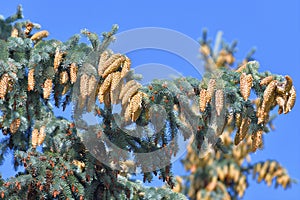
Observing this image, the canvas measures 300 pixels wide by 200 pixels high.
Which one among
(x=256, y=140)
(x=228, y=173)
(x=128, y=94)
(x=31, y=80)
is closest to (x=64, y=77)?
(x=31, y=80)

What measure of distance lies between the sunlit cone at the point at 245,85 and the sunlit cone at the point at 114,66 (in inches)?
28.9

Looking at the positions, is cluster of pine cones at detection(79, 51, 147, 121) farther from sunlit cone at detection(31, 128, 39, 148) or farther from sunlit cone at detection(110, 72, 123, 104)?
sunlit cone at detection(31, 128, 39, 148)

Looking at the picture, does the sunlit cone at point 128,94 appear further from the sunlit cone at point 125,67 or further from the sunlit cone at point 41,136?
the sunlit cone at point 41,136

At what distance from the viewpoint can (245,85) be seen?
456 centimetres

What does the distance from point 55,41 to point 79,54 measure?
0.28 m

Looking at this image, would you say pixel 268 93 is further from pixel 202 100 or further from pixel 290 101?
pixel 202 100

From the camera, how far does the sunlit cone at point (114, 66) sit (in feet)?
15.1

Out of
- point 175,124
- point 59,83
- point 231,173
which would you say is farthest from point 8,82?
point 231,173

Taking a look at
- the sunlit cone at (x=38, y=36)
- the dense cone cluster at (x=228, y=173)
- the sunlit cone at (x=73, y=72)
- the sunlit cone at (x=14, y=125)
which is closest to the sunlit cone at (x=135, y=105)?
the sunlit cone at (x=73, y=72)

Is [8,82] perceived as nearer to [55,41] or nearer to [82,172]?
[55,41]

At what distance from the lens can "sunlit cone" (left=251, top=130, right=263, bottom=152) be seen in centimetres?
466

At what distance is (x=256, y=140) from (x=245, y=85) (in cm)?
37

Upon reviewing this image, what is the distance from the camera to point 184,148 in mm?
4945

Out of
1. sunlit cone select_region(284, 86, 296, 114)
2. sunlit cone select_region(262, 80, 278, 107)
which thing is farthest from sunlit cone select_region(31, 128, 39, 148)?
sunlit cone select_region(284, 86, 296, 114)
